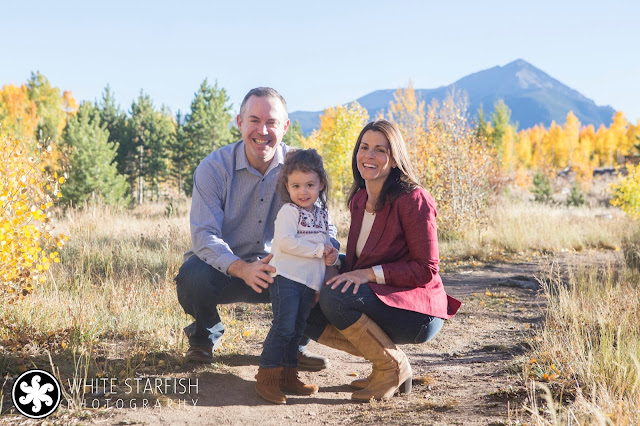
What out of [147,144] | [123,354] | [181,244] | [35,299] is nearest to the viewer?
[123,354]

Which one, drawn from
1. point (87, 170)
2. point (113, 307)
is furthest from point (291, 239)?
point (87, 170)

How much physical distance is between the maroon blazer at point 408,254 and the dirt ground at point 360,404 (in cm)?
50

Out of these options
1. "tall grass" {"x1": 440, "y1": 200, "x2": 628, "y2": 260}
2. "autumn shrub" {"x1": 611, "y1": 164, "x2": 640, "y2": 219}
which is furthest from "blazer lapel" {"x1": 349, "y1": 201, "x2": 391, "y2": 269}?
"autumn shrub" {"x1": 611, "y1": 164, "x2": 640, "y2": 219}

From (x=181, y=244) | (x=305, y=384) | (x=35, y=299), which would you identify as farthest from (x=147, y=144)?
(x=305, y=384)

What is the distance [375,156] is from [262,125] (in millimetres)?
832

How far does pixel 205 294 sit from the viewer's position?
3.46m

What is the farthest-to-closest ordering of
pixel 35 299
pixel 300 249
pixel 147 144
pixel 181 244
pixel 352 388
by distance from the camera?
pixel 147 144 < pixel 181 244 < pixel 35 299 < pixel 352 388 < pixel 300 249

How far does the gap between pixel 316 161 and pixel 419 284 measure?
36.2 inches

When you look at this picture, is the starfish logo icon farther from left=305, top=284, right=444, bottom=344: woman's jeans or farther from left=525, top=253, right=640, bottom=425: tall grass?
left=525, top=253, right=640, bottom=425: tall grass

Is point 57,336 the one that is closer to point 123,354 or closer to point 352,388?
point 123,354

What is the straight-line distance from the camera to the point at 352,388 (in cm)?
333

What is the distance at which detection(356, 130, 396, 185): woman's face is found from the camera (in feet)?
10.4

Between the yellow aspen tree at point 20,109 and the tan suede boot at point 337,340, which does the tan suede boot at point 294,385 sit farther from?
the yellow aspen tree at point 20,109

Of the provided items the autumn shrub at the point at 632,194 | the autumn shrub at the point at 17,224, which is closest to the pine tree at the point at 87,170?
the autumn shrub at the point at 632,194
